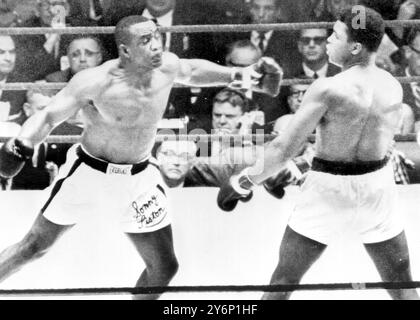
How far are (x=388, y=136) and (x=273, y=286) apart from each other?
708 millimetres

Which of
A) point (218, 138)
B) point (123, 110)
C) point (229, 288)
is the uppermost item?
point (123, 110)

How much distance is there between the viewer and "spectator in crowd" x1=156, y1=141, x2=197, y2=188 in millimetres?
2283

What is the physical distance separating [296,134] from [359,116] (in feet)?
0.77

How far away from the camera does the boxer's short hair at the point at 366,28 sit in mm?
2229

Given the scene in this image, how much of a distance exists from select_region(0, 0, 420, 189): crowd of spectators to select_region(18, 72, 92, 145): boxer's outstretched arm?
3 cm

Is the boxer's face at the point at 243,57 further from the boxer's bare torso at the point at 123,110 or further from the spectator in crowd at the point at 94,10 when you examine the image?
the spectator in crowd at the point at 94,10

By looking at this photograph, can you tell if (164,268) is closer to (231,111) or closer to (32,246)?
(32,246)

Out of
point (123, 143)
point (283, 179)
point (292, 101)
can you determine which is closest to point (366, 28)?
point (292, 101)

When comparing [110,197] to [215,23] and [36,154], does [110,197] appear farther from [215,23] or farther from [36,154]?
[215,23]

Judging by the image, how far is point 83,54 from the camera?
7.39 feet

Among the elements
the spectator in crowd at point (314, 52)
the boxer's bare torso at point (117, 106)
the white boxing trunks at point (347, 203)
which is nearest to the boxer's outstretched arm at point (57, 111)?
the boxer's bare torso at point (117, 106)

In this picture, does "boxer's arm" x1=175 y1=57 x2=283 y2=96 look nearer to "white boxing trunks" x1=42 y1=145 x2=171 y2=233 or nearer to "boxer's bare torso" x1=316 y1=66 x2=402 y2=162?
"boxer's bare torso" x1=316 y1=66 x2=402 y2=162

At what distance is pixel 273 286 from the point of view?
2.33 m

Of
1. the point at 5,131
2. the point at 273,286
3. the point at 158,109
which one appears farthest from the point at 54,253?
the point at 273,286
